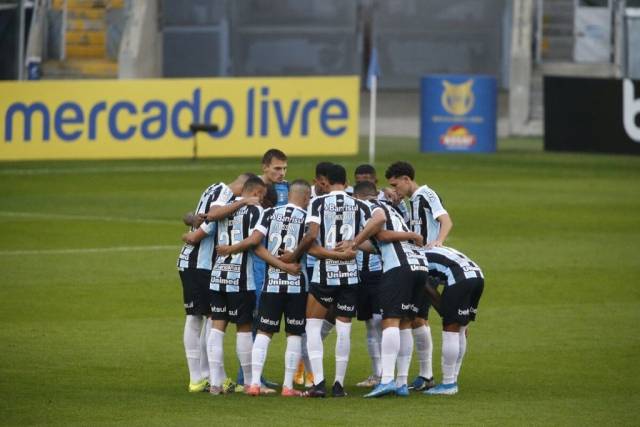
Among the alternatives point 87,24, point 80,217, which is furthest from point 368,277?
point 87,24

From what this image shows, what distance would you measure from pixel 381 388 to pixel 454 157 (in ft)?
76.5

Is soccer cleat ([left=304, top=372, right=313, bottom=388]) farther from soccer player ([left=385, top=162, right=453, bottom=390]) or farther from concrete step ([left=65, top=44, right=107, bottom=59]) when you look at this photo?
concrete step ([left=65, top=44, right=107, bottom=59])

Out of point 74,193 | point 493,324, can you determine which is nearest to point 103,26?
point 74,193

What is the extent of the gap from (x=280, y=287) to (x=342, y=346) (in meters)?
0.72

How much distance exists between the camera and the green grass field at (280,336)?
470 inches

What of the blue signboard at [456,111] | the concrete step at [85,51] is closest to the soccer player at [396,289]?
the blue signboard at [456,111]

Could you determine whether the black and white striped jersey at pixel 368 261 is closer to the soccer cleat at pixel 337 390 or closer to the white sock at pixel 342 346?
the white sock at pixel 342 346

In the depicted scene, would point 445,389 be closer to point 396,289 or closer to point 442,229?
point 396,289

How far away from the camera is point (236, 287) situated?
40.9 feet

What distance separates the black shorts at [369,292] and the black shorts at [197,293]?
4.35 feet

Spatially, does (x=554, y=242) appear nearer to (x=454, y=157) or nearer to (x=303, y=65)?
(x=454, y=157)

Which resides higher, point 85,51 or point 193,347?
point 85,51

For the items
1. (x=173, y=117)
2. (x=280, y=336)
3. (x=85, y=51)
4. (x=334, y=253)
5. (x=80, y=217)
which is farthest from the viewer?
(x=85, y=51)

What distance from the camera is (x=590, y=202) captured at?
27125 millimetres
